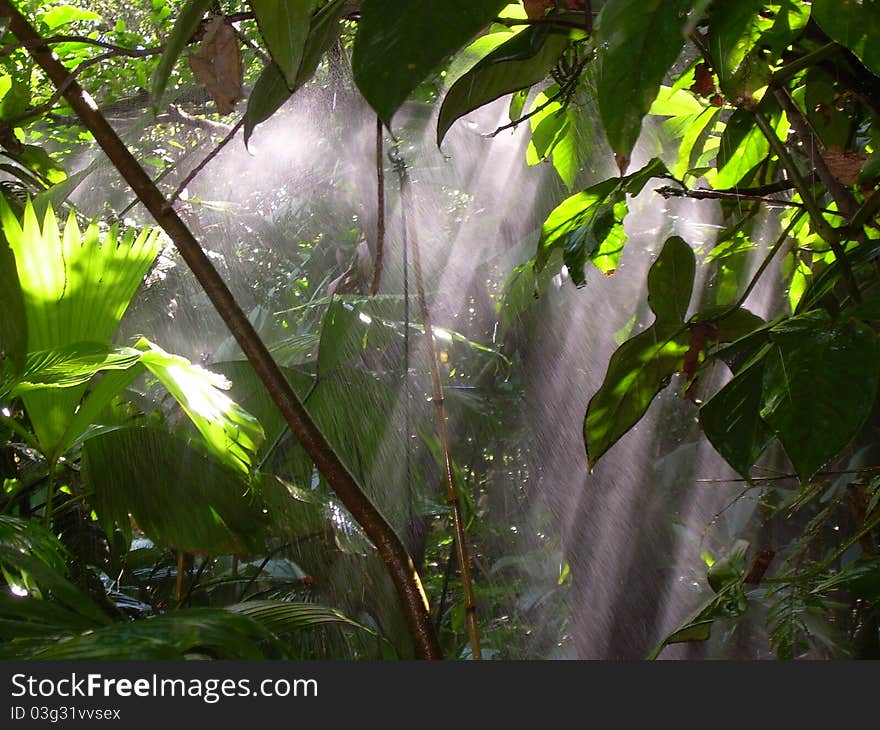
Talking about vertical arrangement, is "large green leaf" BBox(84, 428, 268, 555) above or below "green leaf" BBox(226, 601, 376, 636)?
above

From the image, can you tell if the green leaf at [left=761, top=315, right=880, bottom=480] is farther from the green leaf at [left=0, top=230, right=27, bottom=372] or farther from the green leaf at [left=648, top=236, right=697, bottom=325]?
the green leaf at [left=0, top=230, right=27, bottom=372]

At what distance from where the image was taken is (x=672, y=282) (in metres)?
0.54

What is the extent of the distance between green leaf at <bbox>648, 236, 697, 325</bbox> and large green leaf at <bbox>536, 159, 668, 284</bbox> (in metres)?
0.04

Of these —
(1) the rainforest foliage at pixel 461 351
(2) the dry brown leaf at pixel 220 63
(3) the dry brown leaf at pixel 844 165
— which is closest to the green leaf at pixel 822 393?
(1) the rainforest foliage at pixel 461 351

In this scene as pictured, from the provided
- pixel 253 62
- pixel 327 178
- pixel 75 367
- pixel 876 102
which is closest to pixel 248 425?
pixel 75 367

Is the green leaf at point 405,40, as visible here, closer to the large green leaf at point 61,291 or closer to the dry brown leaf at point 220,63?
the dry brown leaf at point 220,63

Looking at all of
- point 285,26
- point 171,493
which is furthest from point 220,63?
point 171,493

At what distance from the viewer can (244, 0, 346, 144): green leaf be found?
38cm

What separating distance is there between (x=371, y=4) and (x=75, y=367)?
1.51 ft

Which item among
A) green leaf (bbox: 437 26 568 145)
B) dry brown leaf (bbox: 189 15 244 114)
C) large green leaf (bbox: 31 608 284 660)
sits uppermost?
dry brown leaf (bbox: 189 15 244 114)

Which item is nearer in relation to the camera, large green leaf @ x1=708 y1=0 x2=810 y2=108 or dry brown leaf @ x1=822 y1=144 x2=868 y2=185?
large green leaf @ x1=708 y1=0 x2=810 y2=108

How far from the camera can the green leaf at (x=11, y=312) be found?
0.43 m

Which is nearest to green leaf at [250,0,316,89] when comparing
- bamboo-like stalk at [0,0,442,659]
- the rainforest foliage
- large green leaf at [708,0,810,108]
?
the rainforest foliage

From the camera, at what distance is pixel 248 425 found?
0.70 meters
